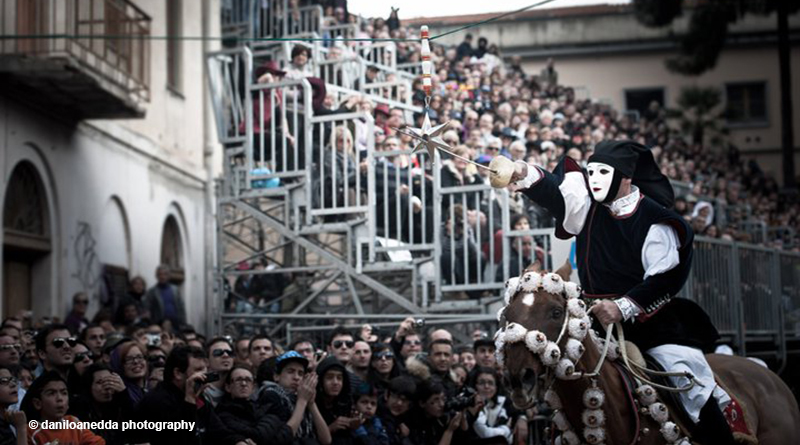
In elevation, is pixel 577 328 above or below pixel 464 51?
below

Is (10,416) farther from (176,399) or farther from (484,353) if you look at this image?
(484,353)

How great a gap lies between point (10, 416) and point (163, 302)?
28.9ft

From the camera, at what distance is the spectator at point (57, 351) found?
9031mm

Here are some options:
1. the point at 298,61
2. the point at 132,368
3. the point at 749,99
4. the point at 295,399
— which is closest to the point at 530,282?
the point at 295,399

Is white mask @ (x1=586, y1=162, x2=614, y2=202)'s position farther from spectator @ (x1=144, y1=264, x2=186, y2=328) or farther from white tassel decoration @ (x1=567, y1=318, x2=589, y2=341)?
spectator @ (x1=144, y1=264, x2=186, y2=328)

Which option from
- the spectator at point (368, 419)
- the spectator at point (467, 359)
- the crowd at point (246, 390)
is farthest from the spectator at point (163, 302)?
the spectator at point (368, 419)

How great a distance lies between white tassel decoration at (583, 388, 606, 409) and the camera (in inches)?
272

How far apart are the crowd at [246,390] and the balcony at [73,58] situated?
134 inches

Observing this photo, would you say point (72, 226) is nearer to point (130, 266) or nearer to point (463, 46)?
point (130, 266)

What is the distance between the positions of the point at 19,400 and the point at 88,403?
497 mm

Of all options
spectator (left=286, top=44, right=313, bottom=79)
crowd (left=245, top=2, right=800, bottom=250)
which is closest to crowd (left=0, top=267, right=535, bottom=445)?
crowd (left=245, top=2, right=800, bottom=250)

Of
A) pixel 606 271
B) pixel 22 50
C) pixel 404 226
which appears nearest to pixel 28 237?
pixel 22 50

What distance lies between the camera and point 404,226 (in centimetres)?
1425

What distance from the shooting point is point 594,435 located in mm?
6910
